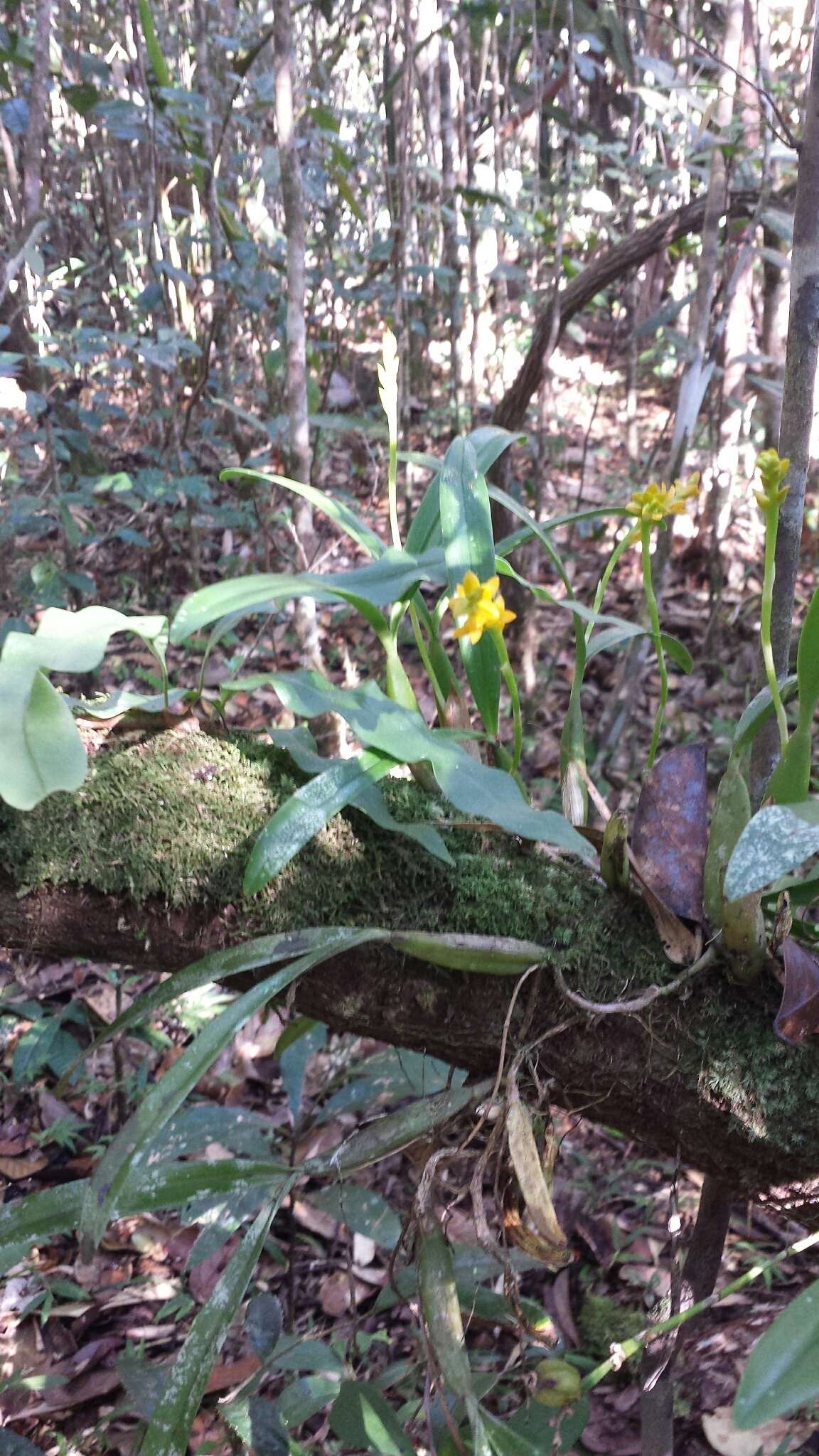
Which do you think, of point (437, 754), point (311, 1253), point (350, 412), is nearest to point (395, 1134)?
point (437, 754)

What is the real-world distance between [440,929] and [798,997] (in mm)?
305

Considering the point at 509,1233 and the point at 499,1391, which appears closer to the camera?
the point at 509,1233

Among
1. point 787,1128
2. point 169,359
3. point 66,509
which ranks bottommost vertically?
point 787,1128

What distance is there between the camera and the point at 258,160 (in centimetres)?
416

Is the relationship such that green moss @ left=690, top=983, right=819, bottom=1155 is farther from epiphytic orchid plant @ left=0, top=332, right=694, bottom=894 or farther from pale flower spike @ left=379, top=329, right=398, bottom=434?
pale flower spike @ left=379, top=329, right=398, bottom=434

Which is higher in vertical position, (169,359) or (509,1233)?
(169,359)

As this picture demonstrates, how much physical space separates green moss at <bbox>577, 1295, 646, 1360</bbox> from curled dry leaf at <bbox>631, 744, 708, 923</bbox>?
2.67 feet

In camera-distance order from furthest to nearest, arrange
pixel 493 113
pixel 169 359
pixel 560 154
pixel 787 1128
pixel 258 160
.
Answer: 1. pixel 258 160
2. pixel 560 154
3. pixel 493 113
4. pixel 169 359
5. pixel 787 1128

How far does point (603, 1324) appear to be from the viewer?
4.70 feet

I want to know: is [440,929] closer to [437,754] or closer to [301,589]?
[437,754]

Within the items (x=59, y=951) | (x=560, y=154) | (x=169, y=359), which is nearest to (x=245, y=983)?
(x=59, y=951)

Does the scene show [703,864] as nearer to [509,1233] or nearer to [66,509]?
[509,1233]

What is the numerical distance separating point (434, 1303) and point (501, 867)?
382 millimetres

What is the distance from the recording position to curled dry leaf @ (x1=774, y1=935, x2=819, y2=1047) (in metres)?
0.81
